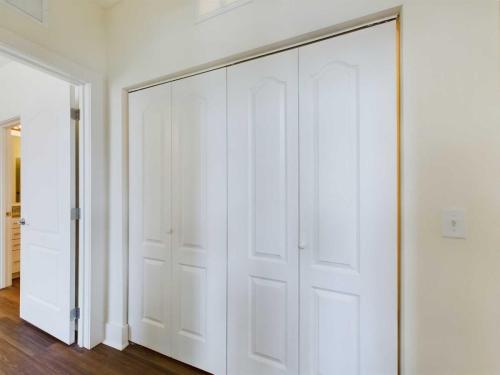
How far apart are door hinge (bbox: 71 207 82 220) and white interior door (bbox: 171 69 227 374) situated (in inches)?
33.9

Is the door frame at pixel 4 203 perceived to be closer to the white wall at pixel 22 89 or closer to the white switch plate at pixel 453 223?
the white wall at pixel 22 89

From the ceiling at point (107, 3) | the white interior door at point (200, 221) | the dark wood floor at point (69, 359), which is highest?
the ceiling at point (107, 3)

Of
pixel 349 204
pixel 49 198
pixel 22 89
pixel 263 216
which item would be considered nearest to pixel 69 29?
pixel 22 89

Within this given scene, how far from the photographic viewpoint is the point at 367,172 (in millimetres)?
1229

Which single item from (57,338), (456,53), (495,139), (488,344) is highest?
(456,53)

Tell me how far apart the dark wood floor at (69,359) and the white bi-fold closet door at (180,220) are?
0.30ft

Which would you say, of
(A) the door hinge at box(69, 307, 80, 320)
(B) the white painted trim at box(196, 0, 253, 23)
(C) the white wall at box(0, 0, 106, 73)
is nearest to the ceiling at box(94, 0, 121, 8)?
(C) the white wall at box(0, 0, 106, 73)

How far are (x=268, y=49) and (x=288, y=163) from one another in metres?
0.71

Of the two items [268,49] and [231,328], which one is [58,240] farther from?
[268,49]

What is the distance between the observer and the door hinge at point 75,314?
1.99 meters

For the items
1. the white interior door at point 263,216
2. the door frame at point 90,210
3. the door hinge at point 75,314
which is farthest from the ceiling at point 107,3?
the door hinge at point 75,314

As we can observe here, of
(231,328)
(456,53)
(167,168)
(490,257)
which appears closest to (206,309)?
(231,328)

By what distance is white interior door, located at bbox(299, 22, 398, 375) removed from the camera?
1191 mm

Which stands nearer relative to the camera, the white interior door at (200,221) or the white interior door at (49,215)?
the white interior door at (200,221)
